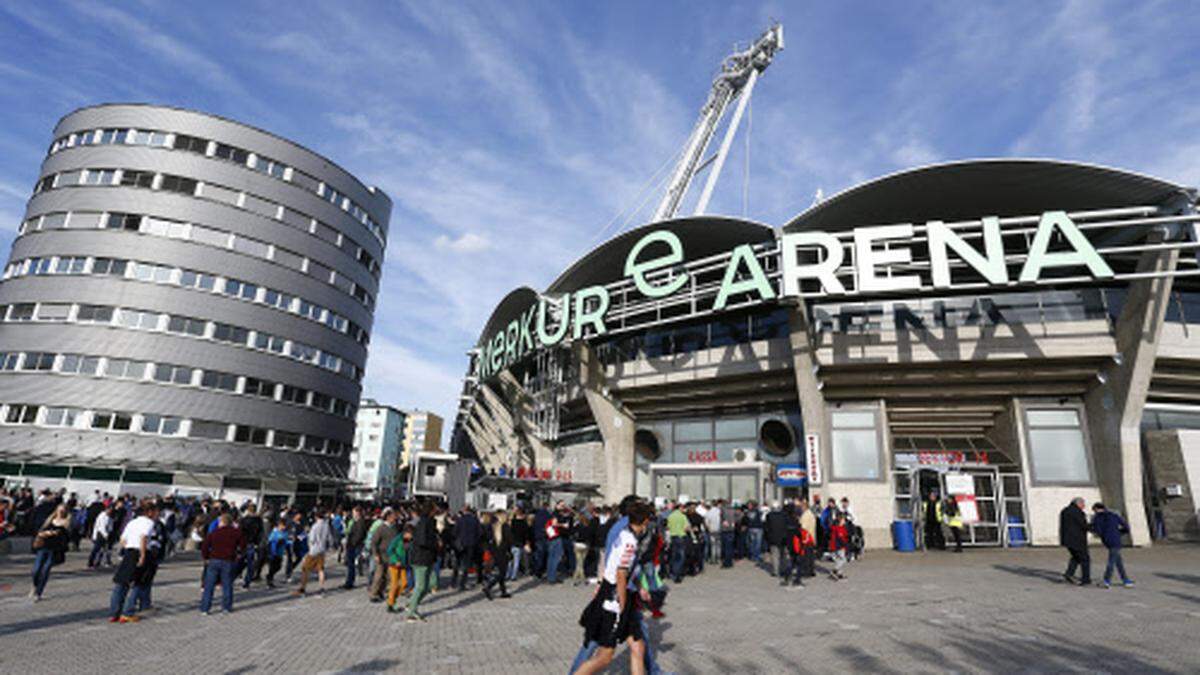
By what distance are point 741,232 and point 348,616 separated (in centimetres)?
1819

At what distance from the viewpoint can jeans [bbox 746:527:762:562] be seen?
1933 cm

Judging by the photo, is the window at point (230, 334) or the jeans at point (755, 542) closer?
the jeans at point (755, 542)

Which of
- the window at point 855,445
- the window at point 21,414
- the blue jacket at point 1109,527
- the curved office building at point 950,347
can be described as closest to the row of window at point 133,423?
the window at point 21,414

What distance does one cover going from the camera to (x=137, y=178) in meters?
38.4

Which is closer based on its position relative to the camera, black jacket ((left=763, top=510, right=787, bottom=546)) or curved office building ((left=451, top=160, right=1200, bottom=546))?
black jacket ((left=763, top=510, right=787, bottom=546))

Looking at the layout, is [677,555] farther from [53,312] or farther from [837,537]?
[53,312]

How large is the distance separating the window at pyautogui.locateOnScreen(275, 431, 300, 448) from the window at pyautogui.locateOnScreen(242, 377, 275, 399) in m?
2.59

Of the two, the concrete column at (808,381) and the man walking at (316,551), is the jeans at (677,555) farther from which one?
the concrete column at (808,381)

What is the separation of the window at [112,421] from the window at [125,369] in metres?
2.19

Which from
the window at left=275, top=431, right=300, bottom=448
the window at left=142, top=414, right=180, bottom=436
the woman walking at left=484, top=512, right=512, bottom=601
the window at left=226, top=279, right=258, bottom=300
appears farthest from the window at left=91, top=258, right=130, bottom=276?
the woman walking at left=484, top=512, right=512, bottom=601

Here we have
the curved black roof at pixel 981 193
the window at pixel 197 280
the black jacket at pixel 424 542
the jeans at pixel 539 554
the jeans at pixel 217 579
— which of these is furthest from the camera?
the window at pixel 197 280

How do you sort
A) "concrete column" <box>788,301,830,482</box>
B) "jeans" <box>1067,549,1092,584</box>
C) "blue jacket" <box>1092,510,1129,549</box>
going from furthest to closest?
"concrete column" <box>788,301,830,482</box> < "jeans" <box>1067,549,1092,584</box> < "blue jacket" <box>1092,510,1129,549</box>

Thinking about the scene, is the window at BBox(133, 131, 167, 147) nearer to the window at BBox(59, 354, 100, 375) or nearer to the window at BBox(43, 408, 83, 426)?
the window at BBox(59, 354, 100, 375)

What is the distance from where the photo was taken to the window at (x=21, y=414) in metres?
34.0
